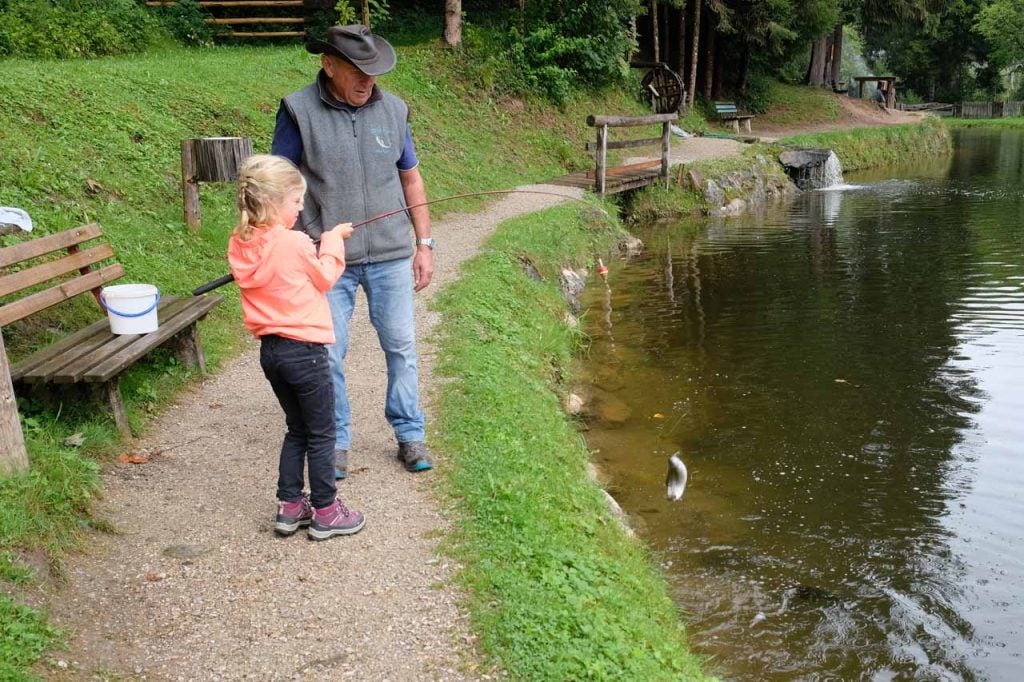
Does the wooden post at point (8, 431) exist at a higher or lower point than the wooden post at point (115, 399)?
higher

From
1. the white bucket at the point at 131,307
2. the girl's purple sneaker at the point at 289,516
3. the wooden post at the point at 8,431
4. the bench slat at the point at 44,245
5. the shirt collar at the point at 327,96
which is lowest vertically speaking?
the girl's purple sneaker at the point at 289,516

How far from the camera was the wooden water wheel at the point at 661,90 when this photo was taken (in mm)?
23844

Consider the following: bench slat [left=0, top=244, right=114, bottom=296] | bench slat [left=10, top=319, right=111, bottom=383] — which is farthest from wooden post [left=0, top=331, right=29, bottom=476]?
bench slat [left=0, top=244, right=114, bottom=296]

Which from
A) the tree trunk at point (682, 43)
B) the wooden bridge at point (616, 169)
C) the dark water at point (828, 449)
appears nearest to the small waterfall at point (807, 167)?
the wooden bridge at point (616, 169)

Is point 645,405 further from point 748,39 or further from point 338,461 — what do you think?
point 748,39

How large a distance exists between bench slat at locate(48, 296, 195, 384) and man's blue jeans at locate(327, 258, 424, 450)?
1.44 metres

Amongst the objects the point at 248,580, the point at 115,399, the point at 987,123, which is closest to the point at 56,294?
the point at 115,399

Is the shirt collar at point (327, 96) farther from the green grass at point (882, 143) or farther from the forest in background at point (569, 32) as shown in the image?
the green grass at point (882, 143)

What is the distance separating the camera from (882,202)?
19828mm

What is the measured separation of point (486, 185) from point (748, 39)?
50.6 feet

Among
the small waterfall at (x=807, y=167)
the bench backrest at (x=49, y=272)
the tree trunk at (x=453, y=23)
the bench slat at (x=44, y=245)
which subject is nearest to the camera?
the bench slat at (x=44, y=245)

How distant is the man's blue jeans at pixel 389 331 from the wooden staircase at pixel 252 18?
1649 cm

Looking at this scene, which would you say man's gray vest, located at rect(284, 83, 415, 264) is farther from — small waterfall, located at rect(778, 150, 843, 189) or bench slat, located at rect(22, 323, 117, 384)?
small waterfall, located at rect(778, 150, 843, 189)

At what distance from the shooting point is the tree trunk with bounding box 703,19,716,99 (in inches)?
1119
